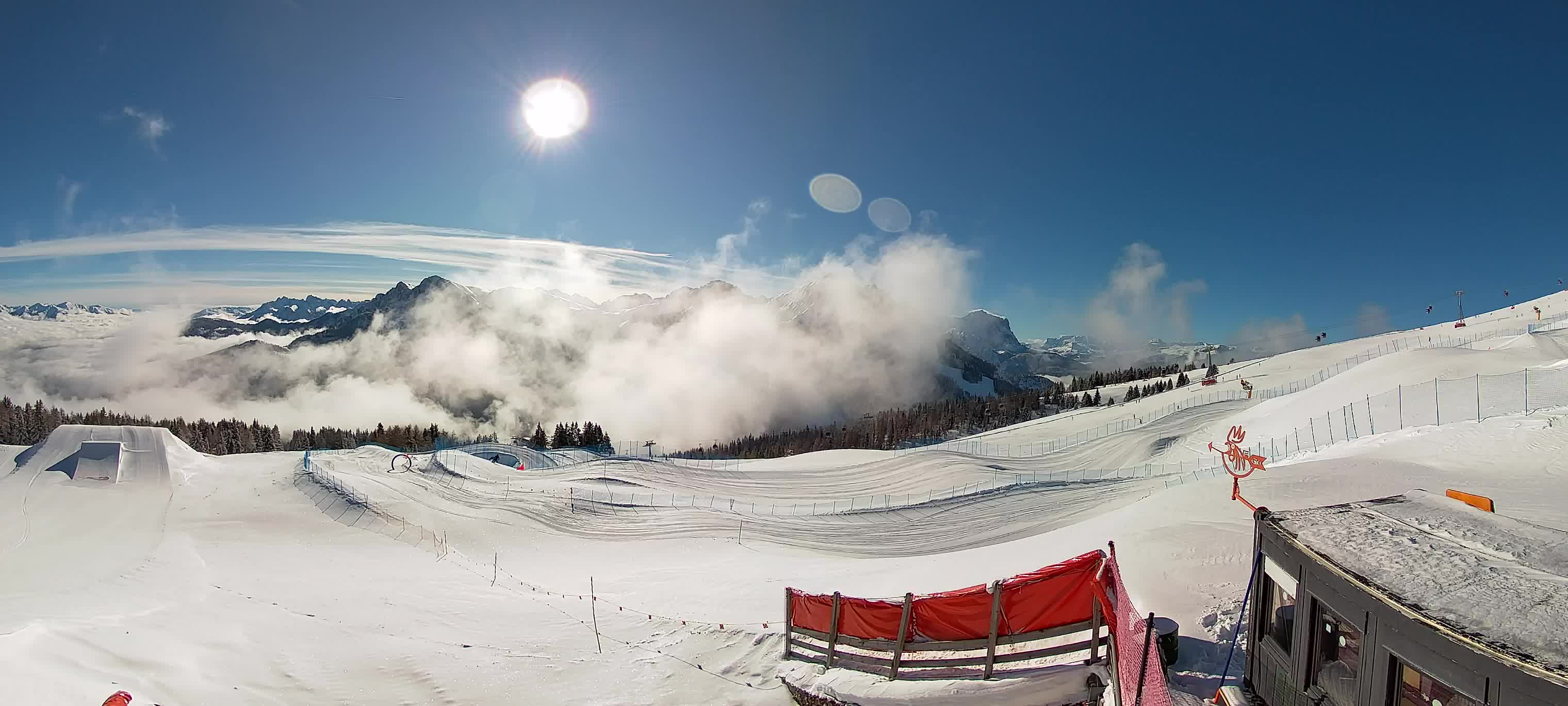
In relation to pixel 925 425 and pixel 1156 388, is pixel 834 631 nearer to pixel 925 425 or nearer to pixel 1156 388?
pixel 1156 388

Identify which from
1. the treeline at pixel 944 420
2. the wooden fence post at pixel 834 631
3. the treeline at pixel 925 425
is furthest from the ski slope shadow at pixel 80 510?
the treeline at pixel 925 425

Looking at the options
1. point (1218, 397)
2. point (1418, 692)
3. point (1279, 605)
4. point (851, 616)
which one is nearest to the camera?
point (1418, 692)

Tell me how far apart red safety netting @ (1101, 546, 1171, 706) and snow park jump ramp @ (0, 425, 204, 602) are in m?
27.0

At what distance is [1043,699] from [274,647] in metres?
15.1

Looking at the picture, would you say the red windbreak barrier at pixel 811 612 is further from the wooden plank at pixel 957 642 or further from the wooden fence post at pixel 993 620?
the wooden fence post at pixel 993 620

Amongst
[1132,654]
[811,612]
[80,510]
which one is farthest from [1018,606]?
[80,510]

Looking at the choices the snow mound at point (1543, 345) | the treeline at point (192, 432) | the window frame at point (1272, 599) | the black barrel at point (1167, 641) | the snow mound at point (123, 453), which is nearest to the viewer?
the window frame at point (1272, 599)

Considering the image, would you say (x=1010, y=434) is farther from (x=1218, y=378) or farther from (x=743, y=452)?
(x=743, y=452)

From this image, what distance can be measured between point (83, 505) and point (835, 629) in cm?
4155

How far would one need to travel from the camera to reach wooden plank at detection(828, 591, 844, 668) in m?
9.44

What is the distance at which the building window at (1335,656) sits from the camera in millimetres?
4570

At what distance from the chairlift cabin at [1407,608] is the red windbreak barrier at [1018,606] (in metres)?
1.66

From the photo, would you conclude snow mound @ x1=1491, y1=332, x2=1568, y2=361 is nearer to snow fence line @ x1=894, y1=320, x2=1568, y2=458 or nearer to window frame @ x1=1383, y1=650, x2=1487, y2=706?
snow fence line @ x1=894, y1=320, x2=1568, y2=458

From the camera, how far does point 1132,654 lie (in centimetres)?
620
